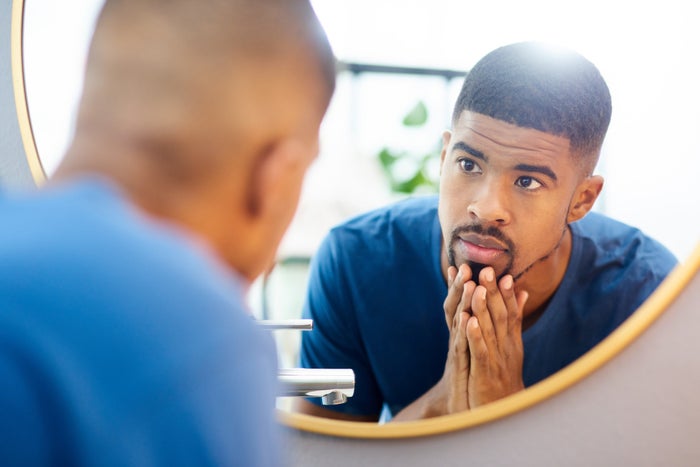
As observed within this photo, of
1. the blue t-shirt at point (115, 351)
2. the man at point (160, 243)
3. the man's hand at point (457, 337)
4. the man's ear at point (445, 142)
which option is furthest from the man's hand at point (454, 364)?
the blue t-shirt at point (115, 351)

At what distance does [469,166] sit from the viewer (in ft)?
2.16

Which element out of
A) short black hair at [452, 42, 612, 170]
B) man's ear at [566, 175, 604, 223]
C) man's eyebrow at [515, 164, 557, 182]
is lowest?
man's ear at [566, 175, 604, 223]

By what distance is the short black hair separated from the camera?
63 centimetres

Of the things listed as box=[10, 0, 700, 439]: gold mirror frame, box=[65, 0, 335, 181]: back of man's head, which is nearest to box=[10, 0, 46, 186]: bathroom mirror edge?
box=[10, 0, 700, 439]: gold mirror frame

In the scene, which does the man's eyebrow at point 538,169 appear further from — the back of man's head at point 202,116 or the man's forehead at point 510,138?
the back of man's head at point 202,116

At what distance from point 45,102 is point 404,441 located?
52cm

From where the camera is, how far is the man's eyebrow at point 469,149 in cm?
65

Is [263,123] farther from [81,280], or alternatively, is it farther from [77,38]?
[77,38]

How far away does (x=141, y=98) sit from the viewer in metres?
0.38

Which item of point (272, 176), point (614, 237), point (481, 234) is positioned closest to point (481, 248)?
point (481, 234)

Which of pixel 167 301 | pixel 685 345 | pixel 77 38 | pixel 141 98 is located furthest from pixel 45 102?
pixel 685 345

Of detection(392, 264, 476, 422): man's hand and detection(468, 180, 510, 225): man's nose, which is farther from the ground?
detection(468, 180, 510, 225): man's nose

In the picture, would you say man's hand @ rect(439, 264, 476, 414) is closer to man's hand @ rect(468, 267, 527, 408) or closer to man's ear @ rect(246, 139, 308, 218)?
man's hand @ rect(468, 267, 527, 408)

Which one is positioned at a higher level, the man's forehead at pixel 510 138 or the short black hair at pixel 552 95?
the short black hair at pixel 552 95
